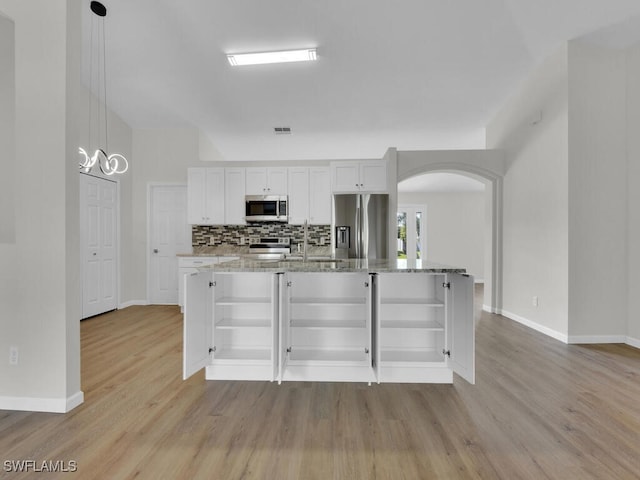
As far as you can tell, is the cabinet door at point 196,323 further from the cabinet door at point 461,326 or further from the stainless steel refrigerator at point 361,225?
the stainless steel refrigerator at point 361,225

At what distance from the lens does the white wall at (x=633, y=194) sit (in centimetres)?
338

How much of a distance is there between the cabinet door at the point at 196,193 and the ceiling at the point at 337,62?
82 centimetres

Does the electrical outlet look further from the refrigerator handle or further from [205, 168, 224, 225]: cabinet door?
the refrigerator handle

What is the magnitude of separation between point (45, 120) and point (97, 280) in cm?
345

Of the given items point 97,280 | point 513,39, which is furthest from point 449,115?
point 97,280

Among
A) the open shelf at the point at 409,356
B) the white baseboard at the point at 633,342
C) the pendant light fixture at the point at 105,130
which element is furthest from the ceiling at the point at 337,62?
the open shelf at the point at 409,356

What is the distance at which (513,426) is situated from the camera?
1931 millimetres

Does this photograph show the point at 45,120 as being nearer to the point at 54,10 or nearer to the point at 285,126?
the point at 54,10

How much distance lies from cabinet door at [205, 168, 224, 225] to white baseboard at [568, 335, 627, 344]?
492cm

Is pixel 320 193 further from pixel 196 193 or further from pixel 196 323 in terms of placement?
pixel 196 323

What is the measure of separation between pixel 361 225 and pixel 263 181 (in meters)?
1.78

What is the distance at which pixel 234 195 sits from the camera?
5.35 metres

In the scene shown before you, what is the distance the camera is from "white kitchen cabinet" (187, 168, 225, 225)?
5.35m

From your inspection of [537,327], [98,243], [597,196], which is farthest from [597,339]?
[98,243]
